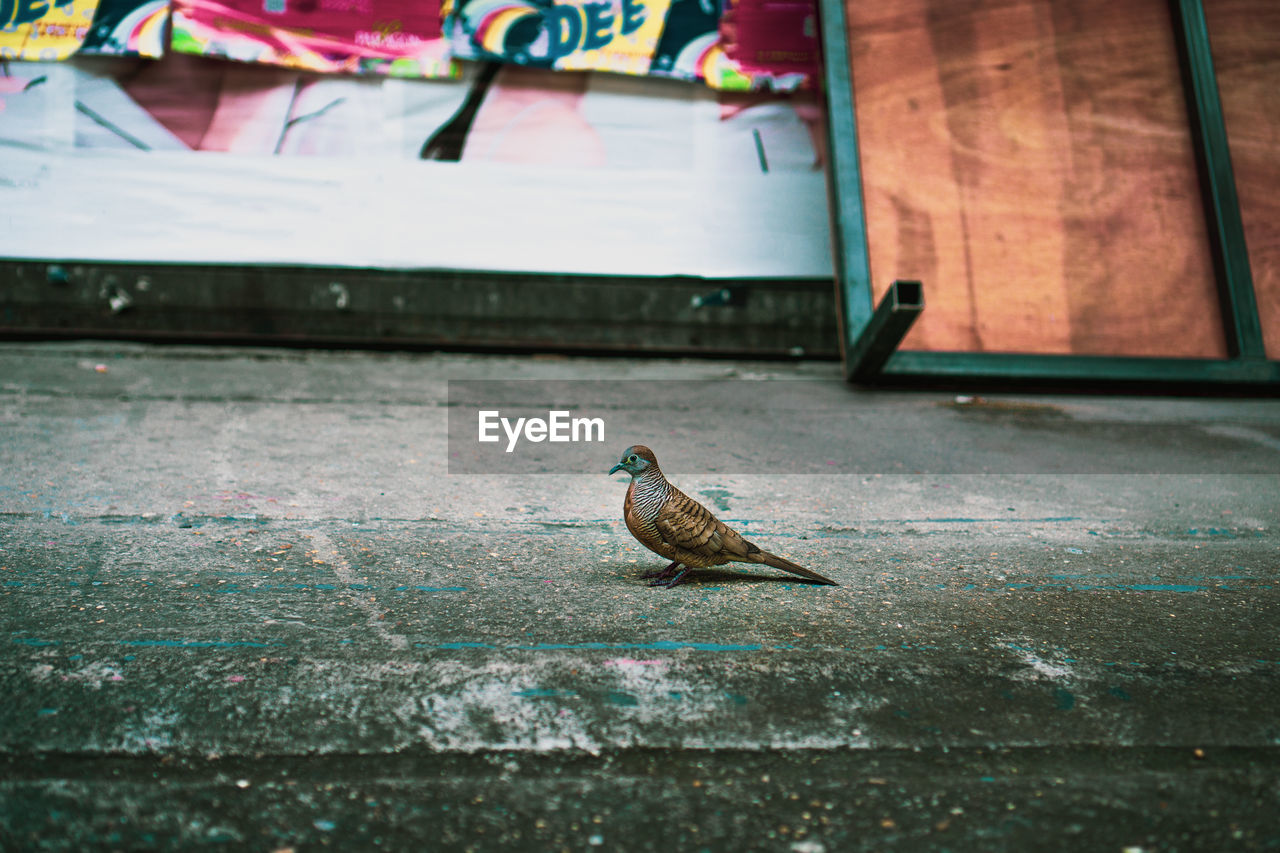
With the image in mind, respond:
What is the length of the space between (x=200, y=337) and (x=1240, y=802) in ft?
19.3

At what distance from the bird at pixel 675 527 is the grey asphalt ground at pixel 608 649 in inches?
4.5

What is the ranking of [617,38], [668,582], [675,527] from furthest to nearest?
[617,38], [668,582], [675,527]

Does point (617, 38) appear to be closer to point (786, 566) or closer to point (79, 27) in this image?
point (79, 27)

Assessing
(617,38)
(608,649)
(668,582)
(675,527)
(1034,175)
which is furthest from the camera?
(617,38)

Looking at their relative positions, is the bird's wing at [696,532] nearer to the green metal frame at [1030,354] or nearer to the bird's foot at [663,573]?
the bird's foot at [663,573]

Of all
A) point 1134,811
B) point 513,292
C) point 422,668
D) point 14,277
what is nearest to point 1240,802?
point 1134,811

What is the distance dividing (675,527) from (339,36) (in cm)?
483

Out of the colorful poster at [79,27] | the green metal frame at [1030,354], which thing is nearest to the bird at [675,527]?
the green metal frame at [1030,354]

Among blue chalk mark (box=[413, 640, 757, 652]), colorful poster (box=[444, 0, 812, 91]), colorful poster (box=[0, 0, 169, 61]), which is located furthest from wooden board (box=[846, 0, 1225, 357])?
colorful poster (box=[0, 0, 169, 61])

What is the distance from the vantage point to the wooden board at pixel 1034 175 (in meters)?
5.10

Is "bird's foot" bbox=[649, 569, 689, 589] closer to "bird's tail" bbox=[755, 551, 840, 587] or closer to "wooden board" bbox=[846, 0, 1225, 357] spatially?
"bird's tail" bbox=[755, 551, 840, 587]

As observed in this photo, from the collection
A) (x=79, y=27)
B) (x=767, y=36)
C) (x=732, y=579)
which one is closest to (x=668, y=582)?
(x=732, y=579)

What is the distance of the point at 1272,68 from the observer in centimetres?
550

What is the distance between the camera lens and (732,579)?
103 inches
